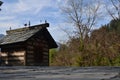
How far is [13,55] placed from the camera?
23656mm

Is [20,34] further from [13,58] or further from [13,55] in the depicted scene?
[13,58]

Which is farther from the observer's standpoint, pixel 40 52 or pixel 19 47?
pixel 40 52

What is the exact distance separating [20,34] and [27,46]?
1522 millimetres

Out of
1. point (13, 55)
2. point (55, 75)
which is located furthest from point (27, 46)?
point (55, 75)

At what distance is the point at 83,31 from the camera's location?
46469mm

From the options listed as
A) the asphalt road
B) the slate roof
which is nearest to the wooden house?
the slate roof

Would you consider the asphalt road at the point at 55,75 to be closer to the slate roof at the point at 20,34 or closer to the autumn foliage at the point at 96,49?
the slate roof at the point at 20,34

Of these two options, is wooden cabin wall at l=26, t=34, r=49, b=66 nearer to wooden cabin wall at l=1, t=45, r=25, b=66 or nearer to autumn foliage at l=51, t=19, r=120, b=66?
wooden cabin wall at l=1, t=45, r=25, b=66

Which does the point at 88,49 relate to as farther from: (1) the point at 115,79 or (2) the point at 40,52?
(1) the point at 115,79

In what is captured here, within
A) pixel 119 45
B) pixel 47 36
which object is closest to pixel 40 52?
pixel 47 36

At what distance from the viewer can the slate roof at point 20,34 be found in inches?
907

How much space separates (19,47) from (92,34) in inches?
981

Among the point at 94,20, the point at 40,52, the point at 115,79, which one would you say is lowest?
the point at 115,79

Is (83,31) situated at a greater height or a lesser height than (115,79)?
greater
